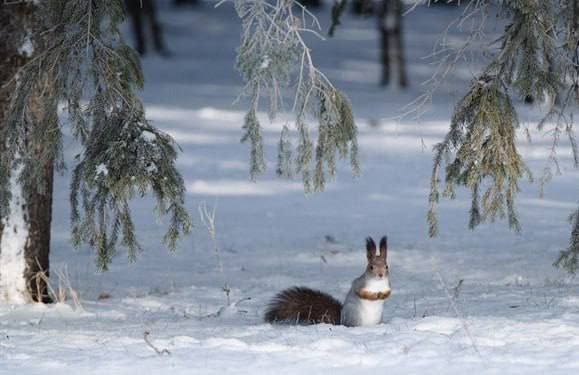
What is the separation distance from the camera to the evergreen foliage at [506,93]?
7230mm

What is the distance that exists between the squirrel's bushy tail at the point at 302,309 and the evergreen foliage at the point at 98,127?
2.98 ft

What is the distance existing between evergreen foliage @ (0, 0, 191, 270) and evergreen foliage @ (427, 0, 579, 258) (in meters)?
1.92

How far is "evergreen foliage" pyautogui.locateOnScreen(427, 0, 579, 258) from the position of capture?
285 inches

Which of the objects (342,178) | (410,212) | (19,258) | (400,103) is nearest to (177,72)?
(400,103)

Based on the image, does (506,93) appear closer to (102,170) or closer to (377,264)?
(377,264)

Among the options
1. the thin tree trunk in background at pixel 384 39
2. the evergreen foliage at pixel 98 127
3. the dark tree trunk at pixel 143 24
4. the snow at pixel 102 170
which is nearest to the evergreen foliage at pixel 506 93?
the evergreen foliage at pixel 98 127

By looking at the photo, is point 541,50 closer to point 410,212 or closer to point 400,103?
point 410,212

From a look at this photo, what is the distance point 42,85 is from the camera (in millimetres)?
7930

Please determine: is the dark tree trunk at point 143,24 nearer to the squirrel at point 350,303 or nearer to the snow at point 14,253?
the snow at point 14,253

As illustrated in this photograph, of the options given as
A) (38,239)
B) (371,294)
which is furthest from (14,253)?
(371,294)

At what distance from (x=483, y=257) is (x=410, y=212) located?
309cm

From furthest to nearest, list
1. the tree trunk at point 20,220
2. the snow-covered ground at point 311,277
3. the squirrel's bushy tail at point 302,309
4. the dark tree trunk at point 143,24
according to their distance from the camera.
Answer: the dark tree trunk at point 143,24, the tree trunk at point 20,220, the squirrel's bushy tail at point 302,309, the snow-covered ground at point 311,277

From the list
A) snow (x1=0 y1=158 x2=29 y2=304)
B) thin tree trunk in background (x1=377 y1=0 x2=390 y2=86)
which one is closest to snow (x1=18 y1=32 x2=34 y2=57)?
snow (x1=0 y1=158 x2=29 y2=304)

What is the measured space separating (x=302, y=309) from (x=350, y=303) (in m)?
0.42
